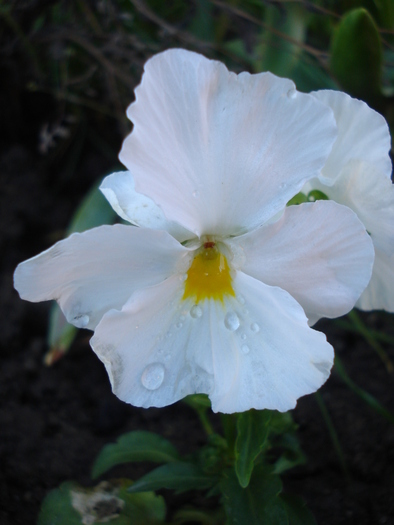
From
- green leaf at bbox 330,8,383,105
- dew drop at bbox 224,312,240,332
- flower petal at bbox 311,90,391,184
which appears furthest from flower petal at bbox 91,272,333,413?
green leaf at bbox 330,8,383,105

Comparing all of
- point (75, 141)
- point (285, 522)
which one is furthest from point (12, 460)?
point (75, 141)

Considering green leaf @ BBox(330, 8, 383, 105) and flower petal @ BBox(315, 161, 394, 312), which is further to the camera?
green leaf @ BBox(330, 8, 383, 105)

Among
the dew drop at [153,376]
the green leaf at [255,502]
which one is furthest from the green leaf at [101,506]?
the dew drop at [153,376]

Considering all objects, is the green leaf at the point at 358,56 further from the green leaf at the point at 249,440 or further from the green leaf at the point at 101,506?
the green leaf at the point at 101,506

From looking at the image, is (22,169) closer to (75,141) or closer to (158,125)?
(75,141)

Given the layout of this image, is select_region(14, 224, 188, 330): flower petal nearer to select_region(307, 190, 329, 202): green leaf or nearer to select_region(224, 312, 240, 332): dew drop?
select_region(224, 312, 240, 332): dew drop

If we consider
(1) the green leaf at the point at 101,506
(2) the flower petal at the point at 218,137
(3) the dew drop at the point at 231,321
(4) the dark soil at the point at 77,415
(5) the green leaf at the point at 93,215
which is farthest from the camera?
(5) the green leaf at the point at 93,215
